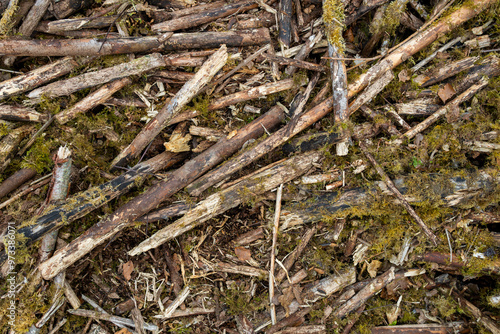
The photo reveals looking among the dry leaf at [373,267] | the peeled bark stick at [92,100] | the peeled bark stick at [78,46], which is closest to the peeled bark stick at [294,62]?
the peeled bark stick at [78,46]

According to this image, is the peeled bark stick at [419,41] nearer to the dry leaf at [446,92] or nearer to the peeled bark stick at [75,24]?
the dry leaf at [446,92]

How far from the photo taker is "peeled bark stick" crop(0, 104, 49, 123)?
392 centimetres

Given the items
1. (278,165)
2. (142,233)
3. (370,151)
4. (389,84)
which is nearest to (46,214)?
(142,233)

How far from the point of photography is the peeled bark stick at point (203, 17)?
4090mm

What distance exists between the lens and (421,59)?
4.15 m

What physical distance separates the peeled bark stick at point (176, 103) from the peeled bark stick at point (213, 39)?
175 millimetres

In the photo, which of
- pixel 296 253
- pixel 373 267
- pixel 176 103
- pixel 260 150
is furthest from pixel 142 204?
pixel 373 267

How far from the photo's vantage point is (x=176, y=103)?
154 inches

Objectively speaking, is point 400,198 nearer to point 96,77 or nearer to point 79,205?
point 79,205

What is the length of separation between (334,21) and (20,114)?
4622 mm

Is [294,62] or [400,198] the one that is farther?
[294,62]

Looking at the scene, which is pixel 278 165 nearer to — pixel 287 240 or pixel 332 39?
pixel 287 240

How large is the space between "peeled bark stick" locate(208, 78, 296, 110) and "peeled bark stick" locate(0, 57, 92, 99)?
2.00 metres

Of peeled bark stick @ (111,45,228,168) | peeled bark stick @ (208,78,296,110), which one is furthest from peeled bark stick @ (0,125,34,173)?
peeled bark stick @ (208,78,296,110)
